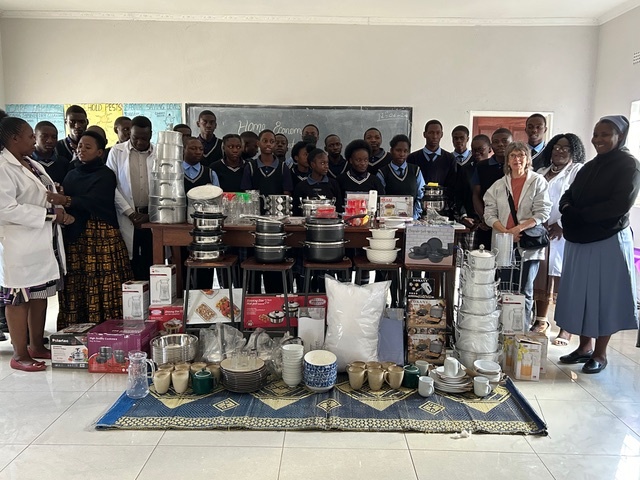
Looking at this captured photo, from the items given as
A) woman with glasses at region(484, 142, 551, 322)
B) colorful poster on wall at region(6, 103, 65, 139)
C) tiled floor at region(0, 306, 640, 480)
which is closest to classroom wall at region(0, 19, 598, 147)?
colorful poster on wall at region(6, 103, 65, 139)

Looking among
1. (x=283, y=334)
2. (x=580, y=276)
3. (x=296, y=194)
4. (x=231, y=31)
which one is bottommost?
(x=283, y=334)

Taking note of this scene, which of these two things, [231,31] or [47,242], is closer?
[47,242]

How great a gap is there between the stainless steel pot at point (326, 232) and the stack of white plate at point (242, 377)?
2.90 ft

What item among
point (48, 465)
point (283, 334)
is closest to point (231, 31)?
point (283, 334)

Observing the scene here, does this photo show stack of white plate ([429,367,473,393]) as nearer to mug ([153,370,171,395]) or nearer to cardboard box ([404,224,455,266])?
cardboard box ([404,224,455,266])

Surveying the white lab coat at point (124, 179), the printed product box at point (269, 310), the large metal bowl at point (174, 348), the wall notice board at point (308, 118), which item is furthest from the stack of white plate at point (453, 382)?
the wall notice board at point (308, 118)

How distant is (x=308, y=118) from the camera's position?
6.07 m

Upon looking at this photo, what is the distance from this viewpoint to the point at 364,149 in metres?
3.96

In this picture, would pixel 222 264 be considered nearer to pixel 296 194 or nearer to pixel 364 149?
pixel 296 194

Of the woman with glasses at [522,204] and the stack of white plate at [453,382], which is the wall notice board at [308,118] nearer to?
the woman with glasses at [522,204]

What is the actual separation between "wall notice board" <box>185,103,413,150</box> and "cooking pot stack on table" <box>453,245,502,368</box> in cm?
339

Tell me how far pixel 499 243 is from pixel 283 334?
5.17 ft

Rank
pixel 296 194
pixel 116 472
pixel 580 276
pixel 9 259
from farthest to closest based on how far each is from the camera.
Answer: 1. pixel 296 194
2. pixel 580 276
3. pixel 9 259
4. pixel 116 472

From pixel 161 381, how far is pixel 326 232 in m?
1.32
